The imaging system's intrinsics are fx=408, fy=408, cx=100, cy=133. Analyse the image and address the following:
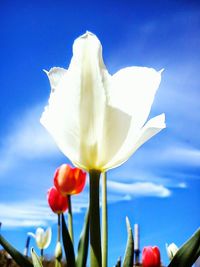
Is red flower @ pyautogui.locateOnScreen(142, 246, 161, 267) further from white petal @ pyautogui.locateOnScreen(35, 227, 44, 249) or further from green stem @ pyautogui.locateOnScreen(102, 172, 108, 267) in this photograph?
white petal @ pyautogui.locateOnScreen(35, 227, 44, 249)

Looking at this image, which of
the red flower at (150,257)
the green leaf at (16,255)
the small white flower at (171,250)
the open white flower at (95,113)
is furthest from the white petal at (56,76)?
the red flower at (150,257)

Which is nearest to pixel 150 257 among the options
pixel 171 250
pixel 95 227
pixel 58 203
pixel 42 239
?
pixel 171 250

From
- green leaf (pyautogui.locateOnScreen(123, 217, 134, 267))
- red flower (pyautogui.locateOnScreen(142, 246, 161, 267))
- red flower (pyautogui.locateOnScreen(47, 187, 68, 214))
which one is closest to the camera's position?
green leaf (pyautogui.locateOnScreen(123, 217, 134, 267))

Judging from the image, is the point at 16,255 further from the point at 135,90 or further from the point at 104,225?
the point at 135,90

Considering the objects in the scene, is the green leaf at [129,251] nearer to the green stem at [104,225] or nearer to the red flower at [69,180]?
the green stem at [104,225]

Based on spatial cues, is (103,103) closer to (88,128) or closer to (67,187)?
(88,128)

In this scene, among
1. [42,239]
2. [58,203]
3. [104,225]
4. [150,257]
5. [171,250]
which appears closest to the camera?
[104,225]

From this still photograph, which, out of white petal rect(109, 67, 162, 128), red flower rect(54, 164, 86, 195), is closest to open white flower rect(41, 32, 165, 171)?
white petal rect(109, 67, 162, 128)

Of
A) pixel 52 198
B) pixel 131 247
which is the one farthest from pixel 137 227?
pixel 131 247
